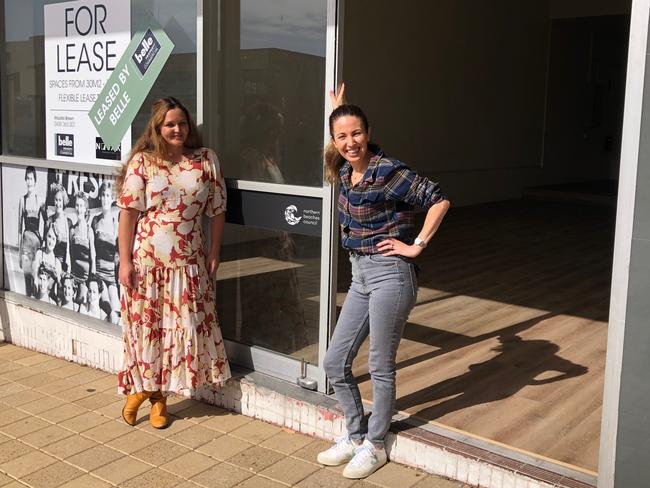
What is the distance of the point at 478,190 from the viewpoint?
13.4 m

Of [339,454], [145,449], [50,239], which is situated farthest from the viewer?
[50,239]

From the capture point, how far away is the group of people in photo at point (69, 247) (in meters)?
4.91

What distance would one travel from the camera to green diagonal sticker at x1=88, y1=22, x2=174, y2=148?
446 centimetres

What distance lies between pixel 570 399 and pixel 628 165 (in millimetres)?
1704

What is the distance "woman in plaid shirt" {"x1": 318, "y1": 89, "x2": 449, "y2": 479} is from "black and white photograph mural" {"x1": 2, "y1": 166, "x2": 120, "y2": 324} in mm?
2032

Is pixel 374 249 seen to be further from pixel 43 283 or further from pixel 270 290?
pixel 43 283

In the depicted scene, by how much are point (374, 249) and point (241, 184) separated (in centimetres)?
118

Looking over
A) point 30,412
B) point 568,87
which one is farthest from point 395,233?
point 568,87

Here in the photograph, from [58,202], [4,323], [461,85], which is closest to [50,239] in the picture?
[58,202]

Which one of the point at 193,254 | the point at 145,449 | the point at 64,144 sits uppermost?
the point at 64,144

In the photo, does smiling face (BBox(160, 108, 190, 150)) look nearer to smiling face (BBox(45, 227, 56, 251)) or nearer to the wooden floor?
the wooden floor

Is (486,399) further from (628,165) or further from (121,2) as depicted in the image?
(121,2)

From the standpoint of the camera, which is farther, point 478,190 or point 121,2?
point 478,190

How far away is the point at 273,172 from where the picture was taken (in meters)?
4.06
